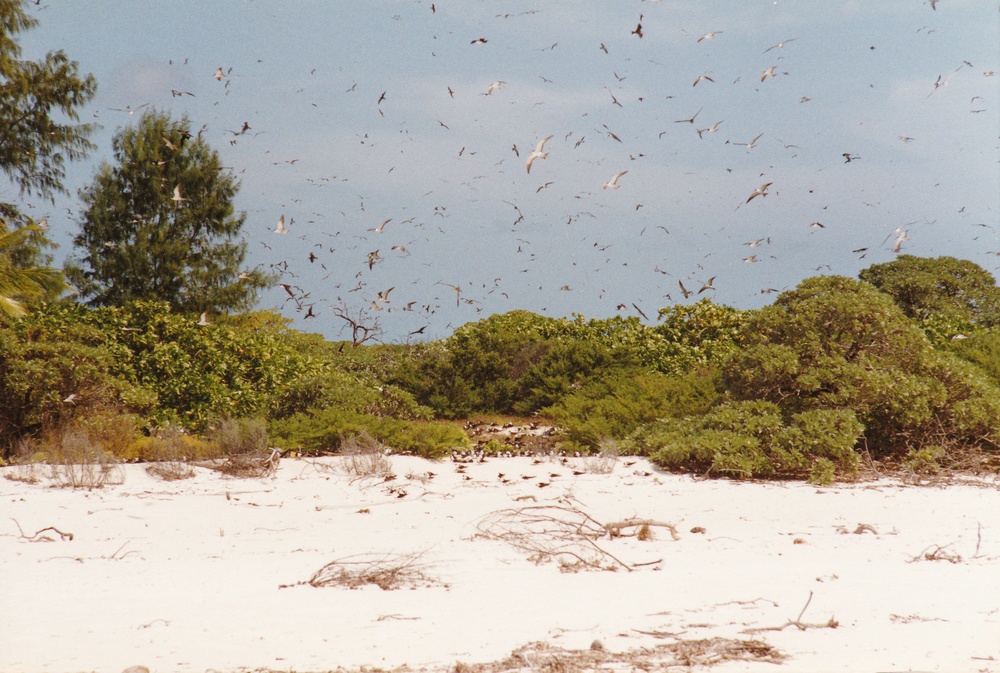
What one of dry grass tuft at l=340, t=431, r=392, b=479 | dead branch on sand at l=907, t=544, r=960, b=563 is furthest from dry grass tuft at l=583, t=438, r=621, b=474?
dead branch on sand at l=907, t=544, r=960, b=563

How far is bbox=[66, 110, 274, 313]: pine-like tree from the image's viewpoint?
21.0 m

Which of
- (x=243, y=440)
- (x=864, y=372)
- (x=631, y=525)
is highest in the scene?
(x=864, y=372)

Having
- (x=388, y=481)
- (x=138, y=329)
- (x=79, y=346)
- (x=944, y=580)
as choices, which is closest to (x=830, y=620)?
(x=944, y=580)

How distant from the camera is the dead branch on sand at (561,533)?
606 cm

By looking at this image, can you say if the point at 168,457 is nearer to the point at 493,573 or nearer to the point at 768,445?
the point at 493,573

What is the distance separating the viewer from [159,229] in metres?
21.2

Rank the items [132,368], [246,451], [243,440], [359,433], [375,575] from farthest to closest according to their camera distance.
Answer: [132,368] → [359,433] → [243,440] → [246,451] → [375,575]

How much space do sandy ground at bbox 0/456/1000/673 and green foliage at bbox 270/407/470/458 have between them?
2.12 ft

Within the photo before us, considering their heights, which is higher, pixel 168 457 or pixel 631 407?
pixel 631 407

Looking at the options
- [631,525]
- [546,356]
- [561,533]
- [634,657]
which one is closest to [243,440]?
[561,533]

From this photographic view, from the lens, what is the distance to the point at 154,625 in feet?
15.5

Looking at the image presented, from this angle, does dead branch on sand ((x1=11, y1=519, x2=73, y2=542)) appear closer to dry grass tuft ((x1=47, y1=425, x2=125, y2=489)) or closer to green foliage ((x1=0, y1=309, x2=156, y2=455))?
dry grass tuft ((x1=47, y1=425, x2=125, y2=489))

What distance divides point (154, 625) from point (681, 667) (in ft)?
10.0

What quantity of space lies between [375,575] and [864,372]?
22.1 ft
